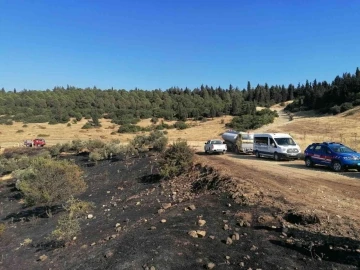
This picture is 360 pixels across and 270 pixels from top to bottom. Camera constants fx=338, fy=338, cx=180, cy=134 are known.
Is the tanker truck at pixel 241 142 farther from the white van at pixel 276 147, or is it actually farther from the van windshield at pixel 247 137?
the white van at pixel 276 147

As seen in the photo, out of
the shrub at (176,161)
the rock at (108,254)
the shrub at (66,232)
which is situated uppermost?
the shrub at (176,161)

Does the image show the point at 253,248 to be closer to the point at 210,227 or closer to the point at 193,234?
the point at 193,234

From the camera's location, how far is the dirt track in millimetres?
9094

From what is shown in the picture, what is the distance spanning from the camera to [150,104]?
396 feet

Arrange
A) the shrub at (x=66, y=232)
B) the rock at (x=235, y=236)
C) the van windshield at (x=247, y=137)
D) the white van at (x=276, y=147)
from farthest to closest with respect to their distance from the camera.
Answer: the van windshield at (x=247, y=137)
the white van at (x=276, y=147)
the shrub at (x=66, y=232)
the rock at (x=235, y=236)

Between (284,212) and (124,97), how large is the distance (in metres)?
125

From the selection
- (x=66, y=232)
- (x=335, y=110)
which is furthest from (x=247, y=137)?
(x=335, y=110)

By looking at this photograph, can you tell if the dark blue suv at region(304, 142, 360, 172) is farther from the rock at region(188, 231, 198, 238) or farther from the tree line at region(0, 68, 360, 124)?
the tree line at region(0, 68, 360, 124)

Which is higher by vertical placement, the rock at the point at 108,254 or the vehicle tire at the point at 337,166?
the vehicle tire at the point at 337,166

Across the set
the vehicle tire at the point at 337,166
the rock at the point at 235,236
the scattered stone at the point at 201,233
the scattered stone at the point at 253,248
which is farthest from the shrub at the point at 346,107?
the scattered stone at the point at 253,248

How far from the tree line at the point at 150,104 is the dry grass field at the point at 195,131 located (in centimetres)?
626

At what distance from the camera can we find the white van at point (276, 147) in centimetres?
2553

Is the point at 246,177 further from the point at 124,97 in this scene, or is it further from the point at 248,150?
the point at 124,97

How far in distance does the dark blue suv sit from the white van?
3990 millimetres
